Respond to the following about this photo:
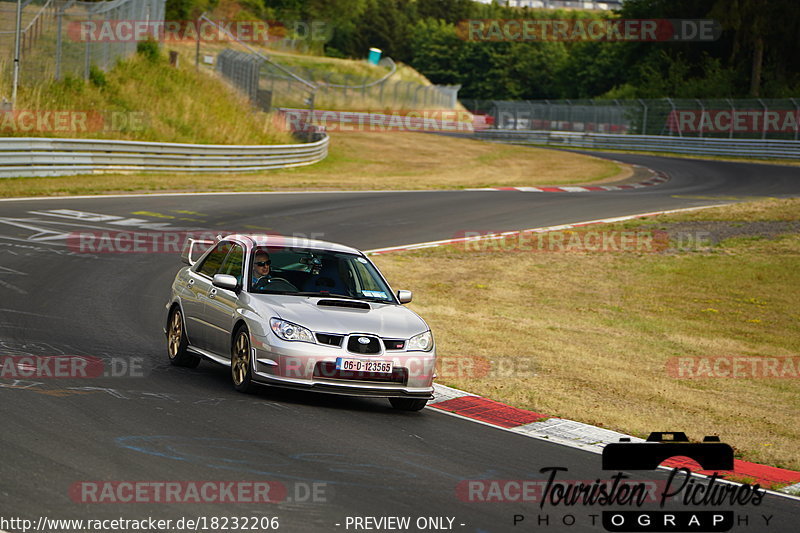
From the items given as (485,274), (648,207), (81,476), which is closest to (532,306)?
(485,274)

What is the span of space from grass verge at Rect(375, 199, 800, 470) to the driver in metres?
2.59

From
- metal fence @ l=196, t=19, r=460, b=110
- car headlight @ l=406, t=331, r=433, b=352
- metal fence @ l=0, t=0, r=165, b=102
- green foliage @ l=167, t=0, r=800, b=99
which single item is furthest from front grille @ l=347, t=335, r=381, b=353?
green foliage @ l=167, t=0, r=800, b=99

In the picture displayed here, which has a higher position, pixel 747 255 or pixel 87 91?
pixel 87 91

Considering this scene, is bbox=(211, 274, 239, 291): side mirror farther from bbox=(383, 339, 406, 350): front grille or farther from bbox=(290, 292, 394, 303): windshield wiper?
bbox=(383, 339, 406, 350): front grille

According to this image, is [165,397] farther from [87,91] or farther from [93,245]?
[87,91]

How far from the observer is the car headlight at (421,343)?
917cm

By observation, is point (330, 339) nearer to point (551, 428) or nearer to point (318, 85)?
point (551, 428)

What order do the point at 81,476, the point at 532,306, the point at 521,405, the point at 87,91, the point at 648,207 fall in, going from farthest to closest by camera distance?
the point at 87,91 < the point at 648,207 < the point at 532,306 < the point at 521,405 < the point at 81,476

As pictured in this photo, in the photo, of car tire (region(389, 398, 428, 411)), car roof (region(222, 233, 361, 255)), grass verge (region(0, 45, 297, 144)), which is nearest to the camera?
car tire (region(389, 398, 428, 411))

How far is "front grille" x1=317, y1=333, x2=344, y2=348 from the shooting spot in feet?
29.1

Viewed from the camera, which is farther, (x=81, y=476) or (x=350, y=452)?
(x=350, y=452)

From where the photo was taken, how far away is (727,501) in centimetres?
700

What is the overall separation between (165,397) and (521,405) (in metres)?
3.59

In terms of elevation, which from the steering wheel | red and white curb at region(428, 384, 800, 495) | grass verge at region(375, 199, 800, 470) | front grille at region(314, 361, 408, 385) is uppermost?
the steering wheel
